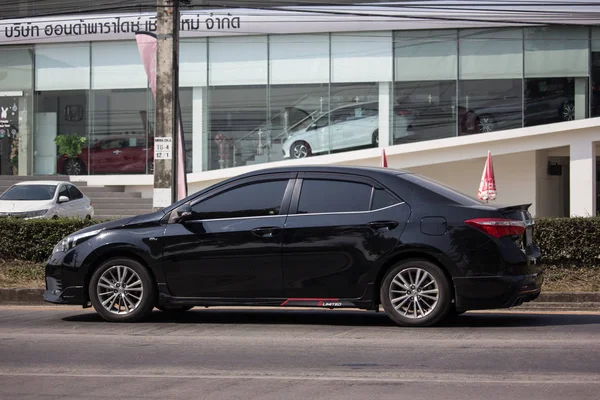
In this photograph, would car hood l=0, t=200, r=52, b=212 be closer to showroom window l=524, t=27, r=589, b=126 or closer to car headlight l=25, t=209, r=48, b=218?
car headlight l=25, t=209, r=48, b=218

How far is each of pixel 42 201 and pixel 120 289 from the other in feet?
49.9

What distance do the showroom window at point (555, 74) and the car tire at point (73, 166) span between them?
52.8ft

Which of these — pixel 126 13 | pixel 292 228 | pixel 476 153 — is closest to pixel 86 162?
pixel 126 13

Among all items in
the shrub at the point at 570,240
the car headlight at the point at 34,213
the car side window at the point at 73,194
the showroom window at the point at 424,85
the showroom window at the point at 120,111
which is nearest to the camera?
the shrub at the point at 570,240

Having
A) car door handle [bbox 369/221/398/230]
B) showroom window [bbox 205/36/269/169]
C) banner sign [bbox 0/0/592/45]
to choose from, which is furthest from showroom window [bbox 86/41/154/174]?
car door handle [bbox 369/221/398/230]

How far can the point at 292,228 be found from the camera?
9445 mm

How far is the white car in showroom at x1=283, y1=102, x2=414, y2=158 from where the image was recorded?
32.6 metres

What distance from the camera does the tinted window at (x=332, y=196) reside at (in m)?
9.46

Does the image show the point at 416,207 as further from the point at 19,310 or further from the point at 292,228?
the point at 19,310

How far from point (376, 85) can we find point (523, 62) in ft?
16.0

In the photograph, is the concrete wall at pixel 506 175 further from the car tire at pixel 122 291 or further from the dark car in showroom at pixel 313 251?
the car tire at pixel 122 291

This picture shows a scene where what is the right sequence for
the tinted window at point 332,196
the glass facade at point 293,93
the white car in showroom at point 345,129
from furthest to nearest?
the white car in showroom at point 345,129 < the glass facade at point 293,93 < the tinted window at point 332,196

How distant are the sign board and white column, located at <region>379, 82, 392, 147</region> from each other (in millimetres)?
17580

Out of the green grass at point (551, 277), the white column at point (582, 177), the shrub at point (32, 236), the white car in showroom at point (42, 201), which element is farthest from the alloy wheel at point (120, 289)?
the white column at point (582, 177)
